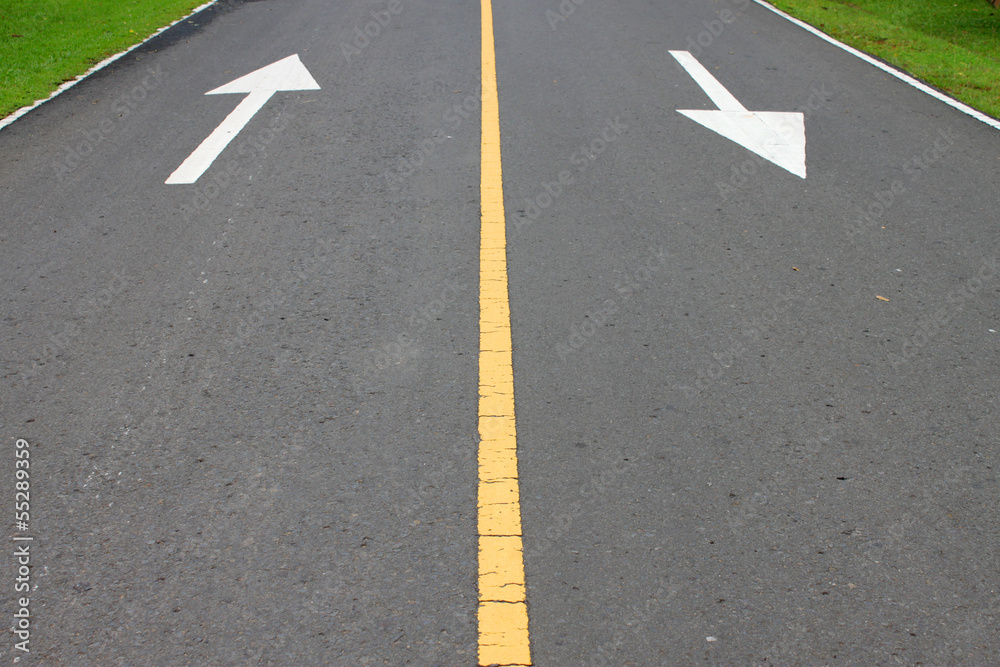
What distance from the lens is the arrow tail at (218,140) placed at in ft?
19.1

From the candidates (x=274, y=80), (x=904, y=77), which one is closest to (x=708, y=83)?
(x=904, y=77)

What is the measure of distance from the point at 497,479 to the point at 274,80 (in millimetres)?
6461

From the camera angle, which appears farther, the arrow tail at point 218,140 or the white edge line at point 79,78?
the white edge line at point 79,78

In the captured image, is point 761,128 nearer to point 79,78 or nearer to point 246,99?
point 246,99

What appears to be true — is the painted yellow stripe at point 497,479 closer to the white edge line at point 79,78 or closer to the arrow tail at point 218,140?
the arrow tail at point 218,140

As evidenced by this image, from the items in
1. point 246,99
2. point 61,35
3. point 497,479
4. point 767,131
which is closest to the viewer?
point 497,479

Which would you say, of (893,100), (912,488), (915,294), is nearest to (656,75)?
(893,100)

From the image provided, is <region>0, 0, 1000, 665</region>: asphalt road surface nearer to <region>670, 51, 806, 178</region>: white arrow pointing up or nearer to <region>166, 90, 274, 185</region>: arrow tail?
<region>166, 90, 274, 185</region>: arrow tail

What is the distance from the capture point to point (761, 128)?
678 cm

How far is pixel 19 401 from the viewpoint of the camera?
3.44 meters

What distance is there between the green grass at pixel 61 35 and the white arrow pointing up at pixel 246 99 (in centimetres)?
193

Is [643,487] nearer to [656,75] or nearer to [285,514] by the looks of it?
[285,514]

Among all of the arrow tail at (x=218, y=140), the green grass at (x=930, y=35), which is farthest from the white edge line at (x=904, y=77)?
the arrow tail at (x=218, y=140)

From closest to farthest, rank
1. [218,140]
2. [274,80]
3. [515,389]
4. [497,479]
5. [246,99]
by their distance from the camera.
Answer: [497,479] → [515,389] → [218,140] → [246,99] → [274,80]
